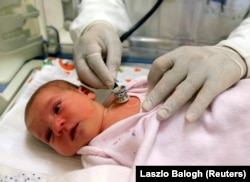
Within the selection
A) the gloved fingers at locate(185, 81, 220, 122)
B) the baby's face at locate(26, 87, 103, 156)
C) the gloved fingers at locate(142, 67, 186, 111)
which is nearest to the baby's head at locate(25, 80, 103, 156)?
the baby's face at locate(26, 87, 103, 156)

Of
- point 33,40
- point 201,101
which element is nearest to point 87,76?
point 201,101

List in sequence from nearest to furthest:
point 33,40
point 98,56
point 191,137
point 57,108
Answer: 1. point 191,137
2. point 57,108
3. point 98,56
4. point 33,40

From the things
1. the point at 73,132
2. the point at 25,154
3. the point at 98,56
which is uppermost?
the point at 98,56

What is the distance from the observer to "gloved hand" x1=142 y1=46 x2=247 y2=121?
863mm

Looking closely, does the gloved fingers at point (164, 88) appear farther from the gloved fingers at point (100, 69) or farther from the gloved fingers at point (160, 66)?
the gloved fingers at point (100, 69)

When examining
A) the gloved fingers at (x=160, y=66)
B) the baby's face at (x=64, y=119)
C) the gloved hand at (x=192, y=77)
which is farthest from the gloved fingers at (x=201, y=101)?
the baby's face at (x=64, y=119)

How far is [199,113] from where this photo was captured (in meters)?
0.84

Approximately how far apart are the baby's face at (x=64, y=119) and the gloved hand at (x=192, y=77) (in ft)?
0.52

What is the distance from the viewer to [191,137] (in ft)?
2.79

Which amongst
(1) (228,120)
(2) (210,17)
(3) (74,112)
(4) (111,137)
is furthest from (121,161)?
(2) (210,17)

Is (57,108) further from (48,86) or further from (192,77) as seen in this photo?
(192,77)

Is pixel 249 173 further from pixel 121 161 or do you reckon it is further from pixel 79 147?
pixel 79 147

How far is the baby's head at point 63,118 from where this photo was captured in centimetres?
93

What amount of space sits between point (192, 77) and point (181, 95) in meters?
0.06
